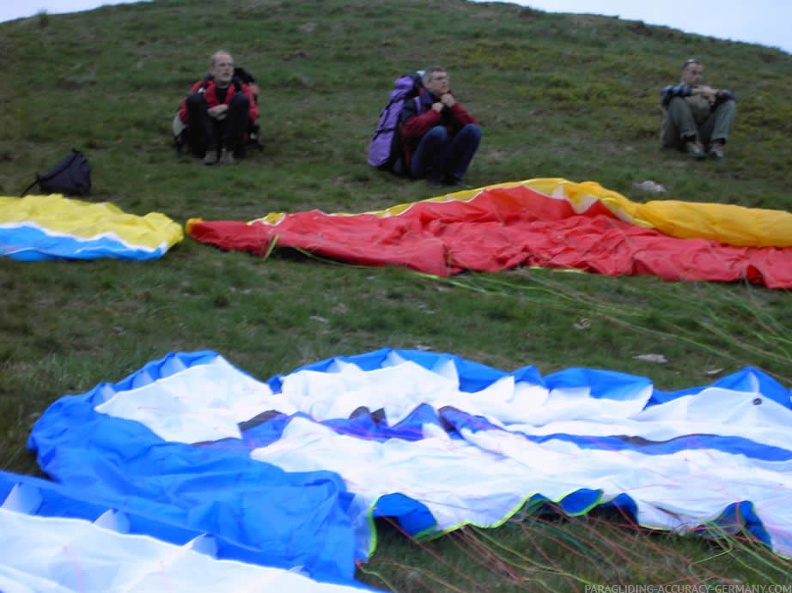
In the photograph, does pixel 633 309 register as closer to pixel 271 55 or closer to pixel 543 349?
pixel 543 349

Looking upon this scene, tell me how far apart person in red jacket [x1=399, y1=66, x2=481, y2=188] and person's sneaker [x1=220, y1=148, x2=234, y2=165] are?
5.12ft

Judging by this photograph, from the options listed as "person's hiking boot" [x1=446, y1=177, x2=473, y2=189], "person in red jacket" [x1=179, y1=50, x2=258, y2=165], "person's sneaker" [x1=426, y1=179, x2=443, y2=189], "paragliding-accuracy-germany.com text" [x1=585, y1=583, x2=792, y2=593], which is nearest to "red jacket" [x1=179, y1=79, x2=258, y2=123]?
"person in red jacket" [x1=179, y1=50, x2=258, y2=165]

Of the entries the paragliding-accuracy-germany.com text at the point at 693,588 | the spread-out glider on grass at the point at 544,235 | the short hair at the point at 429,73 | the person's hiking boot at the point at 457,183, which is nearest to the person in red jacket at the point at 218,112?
the short hair at the point at 429,73

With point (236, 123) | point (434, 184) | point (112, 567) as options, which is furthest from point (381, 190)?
point (112, 567)

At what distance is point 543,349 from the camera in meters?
4.14

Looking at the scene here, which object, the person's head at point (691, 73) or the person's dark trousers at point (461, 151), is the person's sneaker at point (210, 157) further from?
the person's head at point (691, 73)

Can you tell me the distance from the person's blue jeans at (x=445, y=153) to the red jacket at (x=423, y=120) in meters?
0.08

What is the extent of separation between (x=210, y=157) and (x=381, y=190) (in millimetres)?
1602

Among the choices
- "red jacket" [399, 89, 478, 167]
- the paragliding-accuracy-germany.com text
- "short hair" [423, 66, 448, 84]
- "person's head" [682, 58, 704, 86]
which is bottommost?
the paragliding-accuracy-germany.com text

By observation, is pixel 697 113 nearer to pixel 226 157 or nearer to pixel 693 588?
pixel 226 157

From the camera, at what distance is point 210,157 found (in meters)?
7.42

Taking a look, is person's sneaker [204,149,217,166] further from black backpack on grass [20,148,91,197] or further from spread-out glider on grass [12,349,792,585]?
spread-out glider on grass [12,349,792,585]

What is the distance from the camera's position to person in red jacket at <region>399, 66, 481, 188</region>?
6949mm

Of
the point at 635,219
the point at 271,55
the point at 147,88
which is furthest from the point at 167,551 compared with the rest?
the point at 271,55
